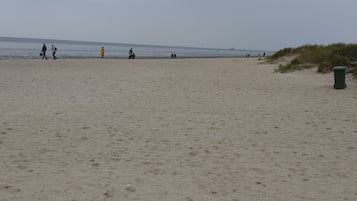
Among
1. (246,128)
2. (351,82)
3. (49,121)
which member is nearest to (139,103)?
(49,121)

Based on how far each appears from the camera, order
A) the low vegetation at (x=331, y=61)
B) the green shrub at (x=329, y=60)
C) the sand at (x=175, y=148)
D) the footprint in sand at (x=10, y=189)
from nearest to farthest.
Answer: the footprint in sand at (x=10, y=189) → the sand at (x=175, y=148) → the low vegetation at (x=331, y=61) → the green shrub at (x=329, y=60)

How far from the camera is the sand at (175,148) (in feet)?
14.5

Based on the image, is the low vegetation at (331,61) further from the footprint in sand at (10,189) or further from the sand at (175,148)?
the footprint in sand at (10,189)

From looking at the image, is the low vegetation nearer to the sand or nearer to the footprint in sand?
the sand

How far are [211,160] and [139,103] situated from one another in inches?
208

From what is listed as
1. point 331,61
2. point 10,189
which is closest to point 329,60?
point 331,61

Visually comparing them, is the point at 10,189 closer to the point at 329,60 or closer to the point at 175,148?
the point at 175,148

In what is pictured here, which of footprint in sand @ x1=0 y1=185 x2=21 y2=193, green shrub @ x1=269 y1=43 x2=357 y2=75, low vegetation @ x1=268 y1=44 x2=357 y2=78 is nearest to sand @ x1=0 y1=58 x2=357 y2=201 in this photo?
footprint in sand @ x1=0 y1=185 x2=21 y2=193

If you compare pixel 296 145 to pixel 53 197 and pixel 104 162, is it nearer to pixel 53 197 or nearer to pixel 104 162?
pixel 104 162

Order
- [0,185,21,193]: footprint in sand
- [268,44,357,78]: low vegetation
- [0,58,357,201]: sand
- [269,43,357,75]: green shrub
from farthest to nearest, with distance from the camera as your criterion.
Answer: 1. [269,43,357,75]: green shrub
2. [268,44,357,78]: low vegetation
3. [0,58,357,201]: sand
4. [0,185,21,193]: footprint in sand

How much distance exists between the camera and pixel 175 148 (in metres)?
6.11

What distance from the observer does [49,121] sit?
7.91 m

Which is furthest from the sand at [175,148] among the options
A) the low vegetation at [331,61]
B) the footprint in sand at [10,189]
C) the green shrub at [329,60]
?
the green shrub at [329,60]

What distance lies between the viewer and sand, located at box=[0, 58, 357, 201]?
14.5 ft
